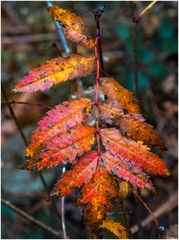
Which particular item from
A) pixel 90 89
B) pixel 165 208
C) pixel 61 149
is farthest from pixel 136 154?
pixel 165 208

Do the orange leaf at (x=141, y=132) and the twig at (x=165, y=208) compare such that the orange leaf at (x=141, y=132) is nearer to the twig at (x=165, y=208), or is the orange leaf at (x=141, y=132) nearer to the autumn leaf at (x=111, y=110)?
the autumn leaf at (x=111, y=110)

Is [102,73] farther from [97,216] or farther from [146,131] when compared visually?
[97,216]

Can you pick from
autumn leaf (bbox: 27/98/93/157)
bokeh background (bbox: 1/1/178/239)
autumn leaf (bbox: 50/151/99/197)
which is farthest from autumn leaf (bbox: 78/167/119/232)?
bokeh background (bbox: 1/1/178/239)

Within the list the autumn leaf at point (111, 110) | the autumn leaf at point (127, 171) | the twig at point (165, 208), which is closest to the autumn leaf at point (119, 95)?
the autumn leaf at point (111, 110)

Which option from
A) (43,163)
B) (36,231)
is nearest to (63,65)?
(43,163)

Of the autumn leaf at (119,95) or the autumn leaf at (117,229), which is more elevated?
the autumn leaf at (119,95)
